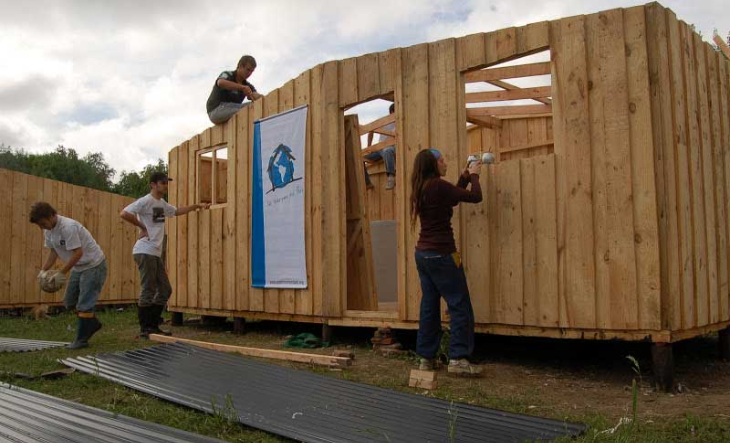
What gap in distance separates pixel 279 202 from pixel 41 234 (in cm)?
722

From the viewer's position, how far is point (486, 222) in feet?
19.4

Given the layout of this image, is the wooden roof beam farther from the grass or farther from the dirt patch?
the grass

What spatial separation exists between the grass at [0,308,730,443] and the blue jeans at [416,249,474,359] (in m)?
0.33

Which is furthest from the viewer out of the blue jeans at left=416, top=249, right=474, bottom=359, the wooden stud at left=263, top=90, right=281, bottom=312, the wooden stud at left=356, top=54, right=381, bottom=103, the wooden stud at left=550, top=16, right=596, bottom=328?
the wooden stud at left=263, top=90, right=281, bottom=312

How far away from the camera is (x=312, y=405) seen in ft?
13.8

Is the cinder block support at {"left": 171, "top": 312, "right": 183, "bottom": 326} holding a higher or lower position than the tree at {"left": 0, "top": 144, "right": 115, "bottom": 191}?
lower

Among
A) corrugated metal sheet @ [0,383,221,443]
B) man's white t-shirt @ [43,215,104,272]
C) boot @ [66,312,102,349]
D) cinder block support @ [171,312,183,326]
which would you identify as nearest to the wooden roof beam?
man's white t-shirt @ [43,215,104,272]

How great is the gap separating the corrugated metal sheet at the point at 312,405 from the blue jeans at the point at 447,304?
3.11 ft

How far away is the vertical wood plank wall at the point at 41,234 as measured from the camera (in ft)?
40.1

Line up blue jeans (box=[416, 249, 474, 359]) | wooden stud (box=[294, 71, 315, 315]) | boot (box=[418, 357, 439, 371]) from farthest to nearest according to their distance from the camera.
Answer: wooden stud (box=[294, 71, 315, 315]) < boot (box=[418, 357, 439, 371]) < blue jeans (box=[416, 249, 474, 359])

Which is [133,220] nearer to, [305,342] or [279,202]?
[279,202]

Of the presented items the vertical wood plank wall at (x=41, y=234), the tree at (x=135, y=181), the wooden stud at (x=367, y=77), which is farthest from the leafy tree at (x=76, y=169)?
the wooden stud at (x=367, y=77)

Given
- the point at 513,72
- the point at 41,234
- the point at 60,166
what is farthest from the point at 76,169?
the point at 513,72

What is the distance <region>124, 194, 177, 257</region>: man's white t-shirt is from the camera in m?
8.00
